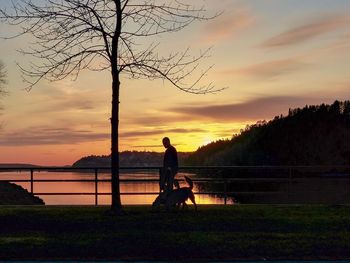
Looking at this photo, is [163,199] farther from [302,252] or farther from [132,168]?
[302,252]

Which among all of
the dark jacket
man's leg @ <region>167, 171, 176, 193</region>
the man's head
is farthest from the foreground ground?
the man's head

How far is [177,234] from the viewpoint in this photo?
11.9 meters

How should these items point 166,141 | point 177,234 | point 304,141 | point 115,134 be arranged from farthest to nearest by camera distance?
point 304,141, point 115,134, point 166,141, point 177,234

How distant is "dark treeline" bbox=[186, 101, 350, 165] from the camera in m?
Result: 166

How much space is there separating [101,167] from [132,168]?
110 cm

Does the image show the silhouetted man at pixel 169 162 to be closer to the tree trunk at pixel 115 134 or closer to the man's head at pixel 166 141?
the man's head at pixel 166 141

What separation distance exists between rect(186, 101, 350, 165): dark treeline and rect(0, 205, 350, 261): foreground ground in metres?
148

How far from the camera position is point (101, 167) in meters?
21.4

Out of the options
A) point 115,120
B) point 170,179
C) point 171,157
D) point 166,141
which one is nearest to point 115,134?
point 115,120

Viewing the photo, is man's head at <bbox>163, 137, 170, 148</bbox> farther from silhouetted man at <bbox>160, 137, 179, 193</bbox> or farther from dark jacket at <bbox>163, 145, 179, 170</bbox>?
dark jacket at <bbox>163, 145, 179, 170</bbox>

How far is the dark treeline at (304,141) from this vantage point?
166250 millimetres

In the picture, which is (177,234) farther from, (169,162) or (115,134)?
(115,134)

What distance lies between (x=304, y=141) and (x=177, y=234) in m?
163

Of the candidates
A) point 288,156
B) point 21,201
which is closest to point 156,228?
point 21,201
